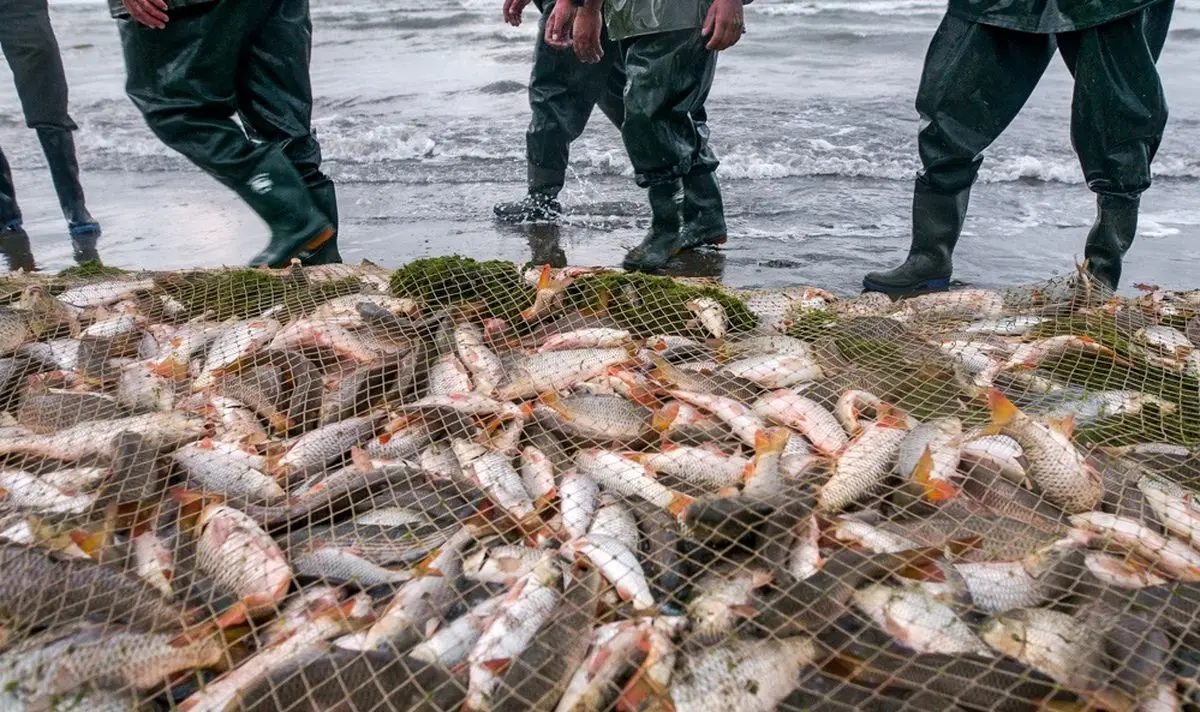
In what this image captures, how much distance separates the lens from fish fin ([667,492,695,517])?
2.34 metres

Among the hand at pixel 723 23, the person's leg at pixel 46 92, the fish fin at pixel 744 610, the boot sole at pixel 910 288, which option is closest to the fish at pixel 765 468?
the fish fin at pixel 744 610

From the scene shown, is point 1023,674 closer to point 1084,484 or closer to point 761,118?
point 1084,484

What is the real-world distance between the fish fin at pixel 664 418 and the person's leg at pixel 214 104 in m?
2.89

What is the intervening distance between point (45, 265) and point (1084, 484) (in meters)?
6.98

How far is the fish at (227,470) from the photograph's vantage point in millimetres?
2508

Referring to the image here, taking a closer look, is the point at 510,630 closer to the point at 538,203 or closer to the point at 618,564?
the point at 618,564

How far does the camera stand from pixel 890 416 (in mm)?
2742

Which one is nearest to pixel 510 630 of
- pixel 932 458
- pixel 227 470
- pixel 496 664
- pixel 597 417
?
pixel 496 664

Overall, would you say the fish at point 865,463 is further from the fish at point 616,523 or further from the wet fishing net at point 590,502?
the fish at point 616,523

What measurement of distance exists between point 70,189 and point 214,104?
3162 mm

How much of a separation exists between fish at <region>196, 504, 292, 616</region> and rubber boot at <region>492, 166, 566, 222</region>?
4944mm

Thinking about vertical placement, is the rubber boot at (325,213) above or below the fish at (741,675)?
below

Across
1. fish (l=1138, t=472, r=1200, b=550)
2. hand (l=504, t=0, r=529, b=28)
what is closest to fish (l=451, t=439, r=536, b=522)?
fish (l=1138, t=472, r=1200, b=550)

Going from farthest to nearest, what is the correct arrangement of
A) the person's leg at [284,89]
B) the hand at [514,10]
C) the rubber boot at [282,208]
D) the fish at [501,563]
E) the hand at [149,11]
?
the hand at [514,10] < the person's leg at [284,89] < the rubber boot at [282,208] < the hand at [149,11] < the fish at [501,563]
